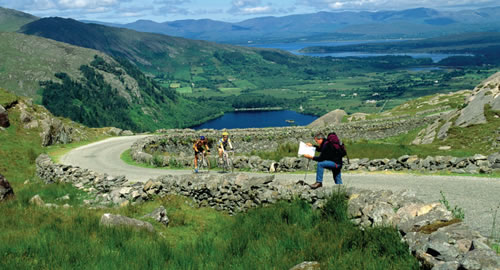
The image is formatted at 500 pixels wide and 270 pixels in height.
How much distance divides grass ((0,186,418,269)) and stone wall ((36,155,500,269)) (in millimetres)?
444

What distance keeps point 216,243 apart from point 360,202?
4.55 metres

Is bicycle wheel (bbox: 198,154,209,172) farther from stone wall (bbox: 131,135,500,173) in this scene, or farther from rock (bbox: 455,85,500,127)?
rock (bbox: 455,85,500,127)

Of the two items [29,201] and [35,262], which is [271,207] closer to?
[35,262]

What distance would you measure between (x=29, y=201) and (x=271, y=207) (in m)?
11.3

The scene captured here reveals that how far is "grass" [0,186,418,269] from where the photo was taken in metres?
9.34

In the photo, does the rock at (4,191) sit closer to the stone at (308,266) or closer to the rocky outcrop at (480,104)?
the stone at (308,266)

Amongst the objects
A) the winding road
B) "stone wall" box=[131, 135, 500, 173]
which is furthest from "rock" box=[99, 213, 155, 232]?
"stone wall" box=[131, 135, 500, 173]

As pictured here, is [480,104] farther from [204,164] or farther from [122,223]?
[122,223]

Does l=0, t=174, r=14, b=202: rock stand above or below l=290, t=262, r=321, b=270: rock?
below

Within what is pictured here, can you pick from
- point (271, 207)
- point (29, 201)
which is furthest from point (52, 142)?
point (271, 207)

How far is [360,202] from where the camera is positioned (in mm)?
11828

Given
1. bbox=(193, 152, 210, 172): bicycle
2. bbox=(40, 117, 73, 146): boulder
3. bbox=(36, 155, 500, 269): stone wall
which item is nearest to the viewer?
bbox=(36, 155, 500, 269): stone wall

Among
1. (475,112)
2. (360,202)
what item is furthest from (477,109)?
(360,202)

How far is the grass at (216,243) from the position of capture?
30.7ft
